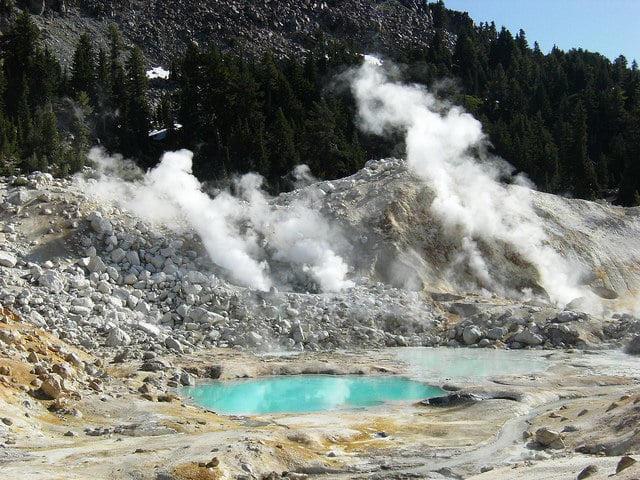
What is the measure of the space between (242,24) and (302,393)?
243 ft

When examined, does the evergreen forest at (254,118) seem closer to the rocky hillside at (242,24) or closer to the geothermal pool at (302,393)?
the rocky hillside at (242,24)

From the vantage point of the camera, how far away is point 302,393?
18.4 metres

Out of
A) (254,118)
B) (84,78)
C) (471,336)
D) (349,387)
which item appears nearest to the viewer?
(349,387)

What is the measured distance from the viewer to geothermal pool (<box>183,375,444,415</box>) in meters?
16.9

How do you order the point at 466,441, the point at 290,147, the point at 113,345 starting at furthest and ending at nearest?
1. the point at 290,147
2. the point at 113,345
3. the point at 466,441

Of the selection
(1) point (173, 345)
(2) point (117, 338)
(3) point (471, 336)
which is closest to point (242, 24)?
(3) point (471, 336)

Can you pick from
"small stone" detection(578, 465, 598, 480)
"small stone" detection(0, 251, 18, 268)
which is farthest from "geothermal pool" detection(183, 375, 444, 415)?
"small stone" detection(0, 251, 18, 268)

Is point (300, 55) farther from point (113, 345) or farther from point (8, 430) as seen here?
point (8, 430)

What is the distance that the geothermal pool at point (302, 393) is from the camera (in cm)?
1691

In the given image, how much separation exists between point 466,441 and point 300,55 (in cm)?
7309

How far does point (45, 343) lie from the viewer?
1747 cm

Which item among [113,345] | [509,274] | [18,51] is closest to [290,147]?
[509,274]

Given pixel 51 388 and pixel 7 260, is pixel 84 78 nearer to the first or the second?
pixel 7 260

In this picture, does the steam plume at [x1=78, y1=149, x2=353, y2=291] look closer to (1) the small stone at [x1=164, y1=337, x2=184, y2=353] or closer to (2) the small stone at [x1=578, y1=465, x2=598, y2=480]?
(1) the small stone at [x1=164, y1=337, x2=184, y2=353]
